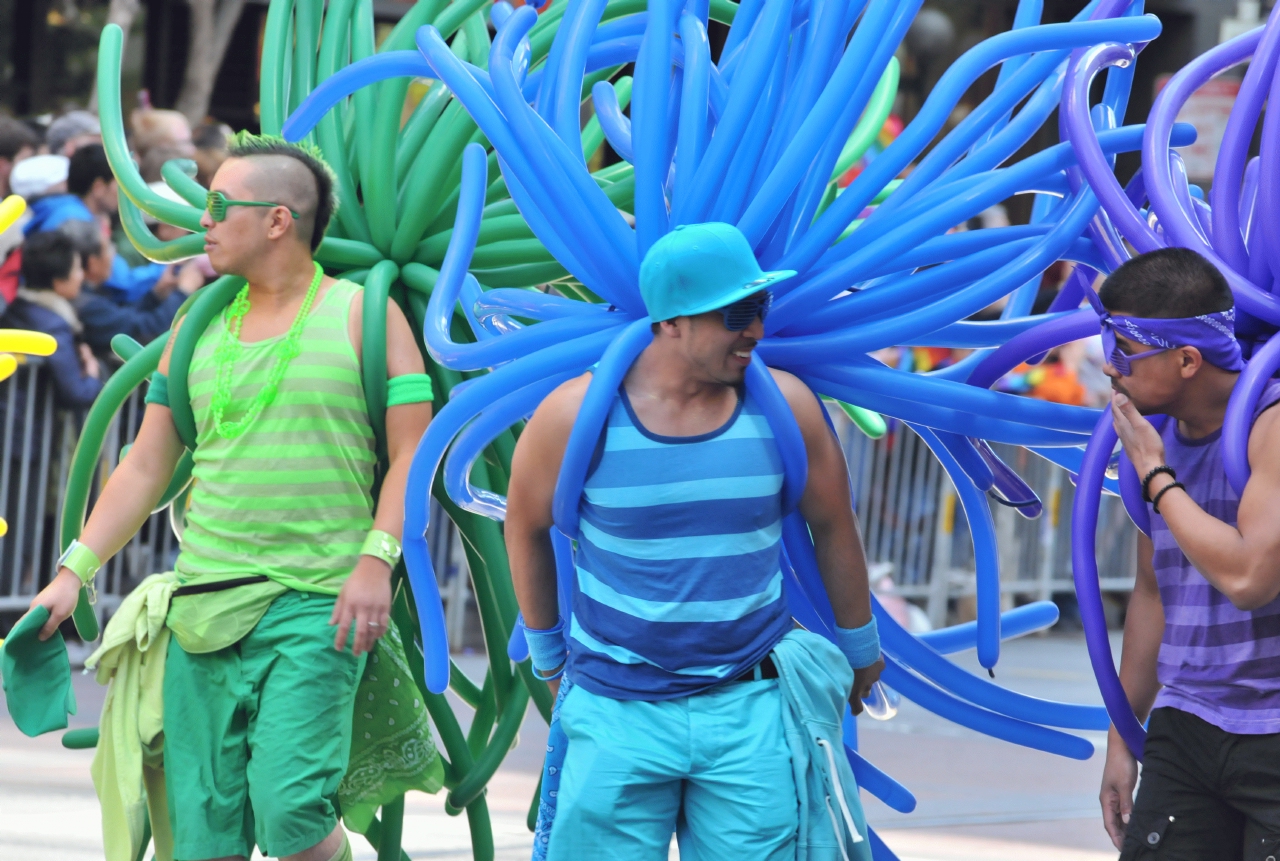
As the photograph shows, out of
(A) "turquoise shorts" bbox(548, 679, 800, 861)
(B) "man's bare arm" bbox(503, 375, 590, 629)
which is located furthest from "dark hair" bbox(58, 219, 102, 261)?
(A) "turquoise shorts" bbox(548, 679, 800, 861)

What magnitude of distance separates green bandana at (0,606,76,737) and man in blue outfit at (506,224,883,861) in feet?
4.29

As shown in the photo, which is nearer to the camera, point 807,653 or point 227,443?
point 807,653

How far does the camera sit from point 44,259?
7.20 m

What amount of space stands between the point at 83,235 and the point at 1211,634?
555 centimetres

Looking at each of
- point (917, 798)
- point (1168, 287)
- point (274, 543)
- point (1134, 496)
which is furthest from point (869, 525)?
point (1168, 287)

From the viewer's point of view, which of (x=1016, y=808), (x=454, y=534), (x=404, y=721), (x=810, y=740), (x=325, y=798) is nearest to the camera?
(x=810, y=740)

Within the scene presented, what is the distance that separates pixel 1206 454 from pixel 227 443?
1983 mm

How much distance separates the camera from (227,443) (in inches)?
147

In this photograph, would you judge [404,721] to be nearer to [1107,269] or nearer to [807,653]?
[807,653]

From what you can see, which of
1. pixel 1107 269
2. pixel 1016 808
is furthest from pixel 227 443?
pixel 1016 808

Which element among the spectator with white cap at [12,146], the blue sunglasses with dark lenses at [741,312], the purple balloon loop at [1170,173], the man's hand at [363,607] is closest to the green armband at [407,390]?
the man's hand at [363,607]

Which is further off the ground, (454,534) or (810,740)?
(810,740)

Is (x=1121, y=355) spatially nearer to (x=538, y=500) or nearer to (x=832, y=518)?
(x=832, y=518)

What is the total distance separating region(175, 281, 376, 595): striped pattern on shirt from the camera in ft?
12.1
